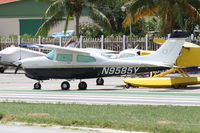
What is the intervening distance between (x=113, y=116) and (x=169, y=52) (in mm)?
11282

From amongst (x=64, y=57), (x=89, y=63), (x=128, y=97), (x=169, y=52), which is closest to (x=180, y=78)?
(x=169, y=52)

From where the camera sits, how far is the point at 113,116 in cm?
1523

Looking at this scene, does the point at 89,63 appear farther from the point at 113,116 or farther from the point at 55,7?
the point at 55,7

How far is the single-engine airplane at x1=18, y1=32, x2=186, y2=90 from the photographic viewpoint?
85.8 ft

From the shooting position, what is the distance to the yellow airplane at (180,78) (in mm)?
26000

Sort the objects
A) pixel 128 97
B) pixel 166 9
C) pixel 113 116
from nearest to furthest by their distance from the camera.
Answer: pixel 113 116, pixel 128 97, pixel 166 9

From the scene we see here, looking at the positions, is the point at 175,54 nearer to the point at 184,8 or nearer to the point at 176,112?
the point at 176,112

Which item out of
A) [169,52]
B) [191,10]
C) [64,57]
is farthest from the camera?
[191,10]

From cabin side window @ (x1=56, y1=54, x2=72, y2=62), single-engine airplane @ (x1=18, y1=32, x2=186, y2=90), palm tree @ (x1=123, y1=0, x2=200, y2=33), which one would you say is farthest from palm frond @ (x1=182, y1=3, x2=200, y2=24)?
cabin side window @ (x1=56, y1=54, x2=72, y2=62)

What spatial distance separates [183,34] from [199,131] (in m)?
14.5

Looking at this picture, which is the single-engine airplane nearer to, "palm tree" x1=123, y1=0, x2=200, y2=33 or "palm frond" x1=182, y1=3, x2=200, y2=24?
"palm tree" x1=123, y1=0, x2=200, y2=33

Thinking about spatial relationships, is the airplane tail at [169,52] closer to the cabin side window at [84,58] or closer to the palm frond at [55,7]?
the cabin side window at [84,58]

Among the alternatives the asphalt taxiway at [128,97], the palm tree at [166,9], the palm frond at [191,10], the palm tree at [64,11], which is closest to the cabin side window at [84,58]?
the asphalt taxiway at [128,97]

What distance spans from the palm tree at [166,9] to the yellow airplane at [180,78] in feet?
44.3
